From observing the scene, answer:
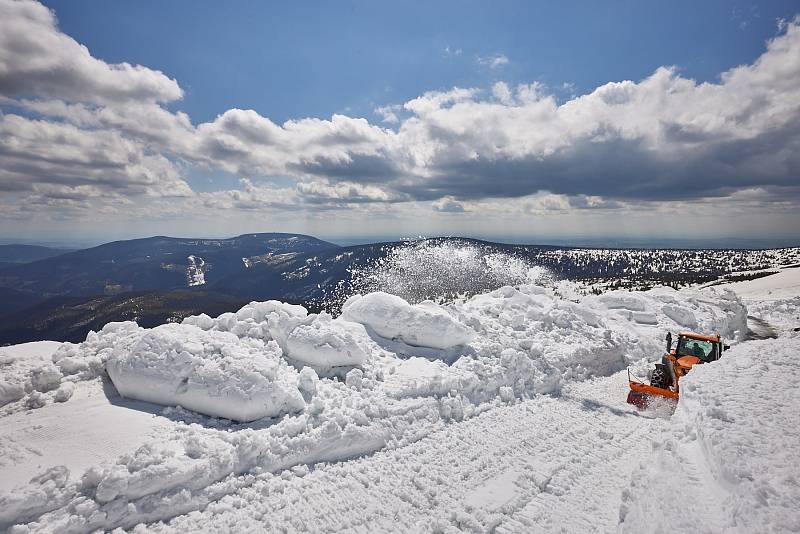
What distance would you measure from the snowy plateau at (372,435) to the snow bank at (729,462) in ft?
0.10

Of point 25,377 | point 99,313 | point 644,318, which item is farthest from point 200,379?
point 99,313

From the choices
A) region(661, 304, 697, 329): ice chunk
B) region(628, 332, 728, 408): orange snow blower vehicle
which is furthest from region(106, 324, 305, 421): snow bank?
region(661, 304, 697, 329): ice chunk

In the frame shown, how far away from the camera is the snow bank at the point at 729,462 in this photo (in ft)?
13.9

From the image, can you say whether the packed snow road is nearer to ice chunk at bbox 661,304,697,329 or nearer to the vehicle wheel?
the vehicle wheel

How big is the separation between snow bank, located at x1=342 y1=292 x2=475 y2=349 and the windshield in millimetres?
7117

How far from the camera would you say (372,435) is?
316 inches

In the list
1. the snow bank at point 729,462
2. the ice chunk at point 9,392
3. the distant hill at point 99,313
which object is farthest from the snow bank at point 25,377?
the distant hill at point 99,313

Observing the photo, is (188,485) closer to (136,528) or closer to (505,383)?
(136,528)

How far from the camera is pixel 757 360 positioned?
327 inches

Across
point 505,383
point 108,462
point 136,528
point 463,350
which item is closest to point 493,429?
point 505,383

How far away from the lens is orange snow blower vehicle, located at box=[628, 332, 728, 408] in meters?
10.3

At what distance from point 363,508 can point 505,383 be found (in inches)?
233

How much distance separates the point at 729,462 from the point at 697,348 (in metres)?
9.21

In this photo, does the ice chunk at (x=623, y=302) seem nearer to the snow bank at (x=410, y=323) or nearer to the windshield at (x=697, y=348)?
the windshield at (x=697, y=348)
